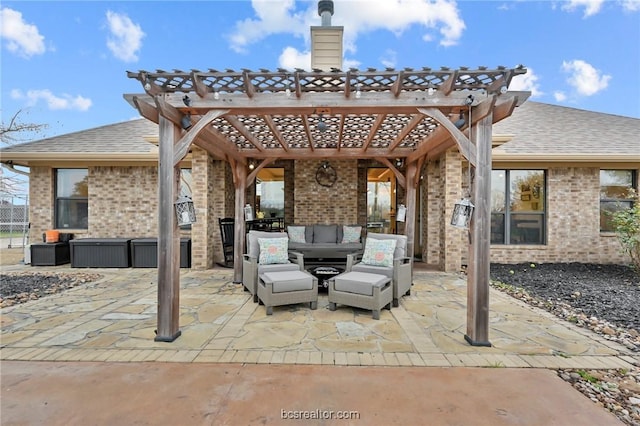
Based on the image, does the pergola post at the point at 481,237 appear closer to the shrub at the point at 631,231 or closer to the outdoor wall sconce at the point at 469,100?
the outdoor wall sconce at the point at 469,100

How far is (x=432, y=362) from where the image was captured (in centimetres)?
270

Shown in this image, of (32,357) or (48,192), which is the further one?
(48,192)

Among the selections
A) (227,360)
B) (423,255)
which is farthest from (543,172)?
(227,360)

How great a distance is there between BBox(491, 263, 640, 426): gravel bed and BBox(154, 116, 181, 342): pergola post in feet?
11.9

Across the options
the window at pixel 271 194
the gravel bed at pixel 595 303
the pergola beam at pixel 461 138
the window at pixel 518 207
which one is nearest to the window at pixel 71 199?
the window at pixel 271 194

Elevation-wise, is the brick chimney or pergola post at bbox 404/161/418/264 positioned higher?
the brick chimney

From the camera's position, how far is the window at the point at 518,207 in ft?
24.7

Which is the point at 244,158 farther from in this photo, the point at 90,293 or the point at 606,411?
the point at 606,411

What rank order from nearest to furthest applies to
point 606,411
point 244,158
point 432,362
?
point 606,411, point 432,362, point 244,158

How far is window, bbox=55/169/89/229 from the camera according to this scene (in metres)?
8.14

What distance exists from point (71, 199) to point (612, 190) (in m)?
13.9

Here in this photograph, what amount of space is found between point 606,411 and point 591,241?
7192mm

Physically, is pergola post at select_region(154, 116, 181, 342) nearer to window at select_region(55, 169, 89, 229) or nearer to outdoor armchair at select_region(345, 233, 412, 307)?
outdoor armchair at select_region(345, 233, 412, 307)

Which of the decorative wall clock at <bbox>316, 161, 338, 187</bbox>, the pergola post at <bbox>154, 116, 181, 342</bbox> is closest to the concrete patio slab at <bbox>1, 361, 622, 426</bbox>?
the pergola post at <bbox>154, 116, 181, 342</bbox>
